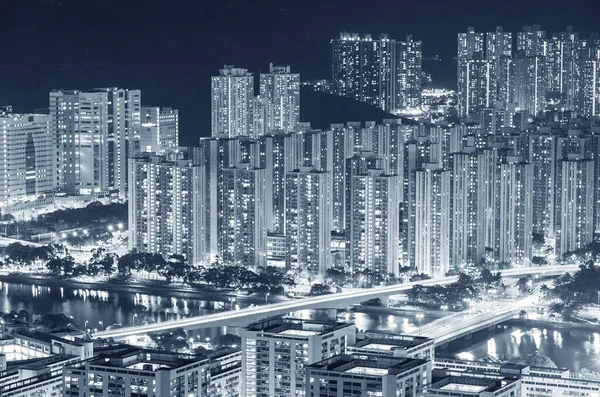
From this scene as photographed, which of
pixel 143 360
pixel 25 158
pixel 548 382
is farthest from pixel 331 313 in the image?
pixel 25 158

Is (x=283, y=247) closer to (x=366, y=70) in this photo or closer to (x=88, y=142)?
(x=88, y=142)

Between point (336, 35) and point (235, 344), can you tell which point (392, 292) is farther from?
point (336, 35)

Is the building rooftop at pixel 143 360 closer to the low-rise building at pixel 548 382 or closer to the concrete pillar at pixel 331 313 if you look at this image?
the low-rise building at pixel 548 382

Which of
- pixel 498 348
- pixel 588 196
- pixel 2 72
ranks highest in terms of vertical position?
pixel 2 72

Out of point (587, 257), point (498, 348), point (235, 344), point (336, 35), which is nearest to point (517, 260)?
point (587, 257)

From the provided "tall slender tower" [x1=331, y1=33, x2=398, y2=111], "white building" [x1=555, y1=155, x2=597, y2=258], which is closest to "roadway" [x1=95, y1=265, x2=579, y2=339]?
"white building" [x1=555, y1=155, x2=597, y2=258]

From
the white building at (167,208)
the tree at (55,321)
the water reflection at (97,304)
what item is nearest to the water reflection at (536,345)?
the water reflection at (97,304)
